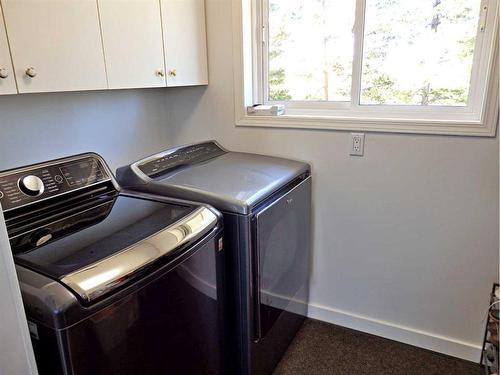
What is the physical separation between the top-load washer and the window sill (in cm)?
19

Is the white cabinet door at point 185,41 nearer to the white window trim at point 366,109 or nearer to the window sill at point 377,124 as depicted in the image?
the white window trim at point 366,109

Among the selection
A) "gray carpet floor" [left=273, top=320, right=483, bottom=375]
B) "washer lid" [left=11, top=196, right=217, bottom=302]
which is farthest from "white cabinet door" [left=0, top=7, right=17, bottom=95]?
"gray carpet floor" [left=273, top=320, right=483, bottom=375]

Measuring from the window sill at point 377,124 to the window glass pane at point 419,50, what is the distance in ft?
0.59

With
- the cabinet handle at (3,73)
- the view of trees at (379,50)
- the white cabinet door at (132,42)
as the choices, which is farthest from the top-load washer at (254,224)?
the cabinet handle at (3,73)

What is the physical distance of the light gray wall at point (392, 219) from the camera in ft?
5.59

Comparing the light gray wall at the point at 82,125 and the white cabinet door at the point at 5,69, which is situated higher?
the white cabinet door at the point at 5,69

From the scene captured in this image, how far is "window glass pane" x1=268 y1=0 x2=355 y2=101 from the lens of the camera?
6.22 feet

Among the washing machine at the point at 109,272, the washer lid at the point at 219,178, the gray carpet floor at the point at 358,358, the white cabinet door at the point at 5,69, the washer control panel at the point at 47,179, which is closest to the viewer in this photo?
the washing machine at the point at 109,272

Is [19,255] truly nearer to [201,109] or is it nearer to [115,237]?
[115,237]

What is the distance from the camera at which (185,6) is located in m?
1.82

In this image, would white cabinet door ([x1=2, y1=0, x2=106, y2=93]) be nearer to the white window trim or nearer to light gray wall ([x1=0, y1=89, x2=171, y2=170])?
light gray wall ([x1=0, y1=89, x2=171, y2=170])

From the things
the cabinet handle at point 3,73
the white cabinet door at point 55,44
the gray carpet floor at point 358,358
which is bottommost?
the gray carpet floor at point 358,358

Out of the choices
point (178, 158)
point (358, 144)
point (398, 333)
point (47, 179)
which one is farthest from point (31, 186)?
point (398, 333)

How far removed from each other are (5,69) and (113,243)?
609mm
